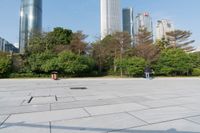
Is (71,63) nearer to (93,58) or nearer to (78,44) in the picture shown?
(78,44)

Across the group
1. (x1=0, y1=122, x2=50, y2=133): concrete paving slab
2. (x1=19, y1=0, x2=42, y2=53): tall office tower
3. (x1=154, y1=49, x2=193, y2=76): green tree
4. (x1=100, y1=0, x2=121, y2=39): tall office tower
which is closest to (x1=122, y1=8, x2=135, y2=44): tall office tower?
(x1=100, y1=0, x2=121, y2=39): tall office tower

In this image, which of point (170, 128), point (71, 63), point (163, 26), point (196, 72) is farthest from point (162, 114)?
point (163, 26)

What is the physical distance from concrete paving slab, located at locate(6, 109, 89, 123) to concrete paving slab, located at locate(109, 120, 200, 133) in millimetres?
1648

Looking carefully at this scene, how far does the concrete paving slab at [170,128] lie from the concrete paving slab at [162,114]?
342 millimetres

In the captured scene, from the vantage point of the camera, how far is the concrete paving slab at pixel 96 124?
393cm

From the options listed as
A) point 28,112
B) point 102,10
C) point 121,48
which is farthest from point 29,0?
point 28,112

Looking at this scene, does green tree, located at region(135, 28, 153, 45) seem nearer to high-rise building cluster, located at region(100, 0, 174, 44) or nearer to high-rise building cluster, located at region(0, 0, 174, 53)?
high-rise building cluster, located at region(0, 0, 174, 53)

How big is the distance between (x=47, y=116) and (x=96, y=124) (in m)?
1.46

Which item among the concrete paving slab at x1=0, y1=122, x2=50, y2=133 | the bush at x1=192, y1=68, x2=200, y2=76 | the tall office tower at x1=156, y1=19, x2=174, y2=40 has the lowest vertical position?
the concrete paving slab at x1=0, y1=122, x2=50, y2=133

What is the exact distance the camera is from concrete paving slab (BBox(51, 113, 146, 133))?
3930mm

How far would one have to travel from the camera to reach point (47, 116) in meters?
5.03

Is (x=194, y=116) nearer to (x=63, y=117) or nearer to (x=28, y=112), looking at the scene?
(x=63, y=117)

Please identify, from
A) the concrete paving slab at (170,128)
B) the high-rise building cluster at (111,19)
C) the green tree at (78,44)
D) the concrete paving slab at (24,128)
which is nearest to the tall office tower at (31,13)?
the high-rise building cluster at (111,19)

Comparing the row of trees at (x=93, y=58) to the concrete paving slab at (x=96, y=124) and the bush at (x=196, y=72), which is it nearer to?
the bush at (x=196, y=72)
